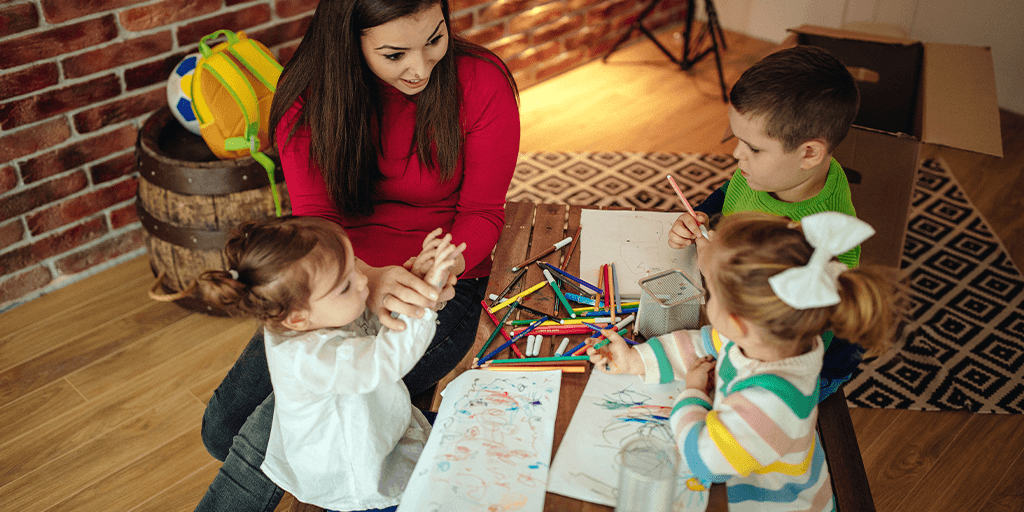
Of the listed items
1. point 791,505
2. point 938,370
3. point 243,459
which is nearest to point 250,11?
point 243,459

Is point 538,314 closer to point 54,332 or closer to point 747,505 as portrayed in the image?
point 747,505

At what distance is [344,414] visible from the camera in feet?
3.74

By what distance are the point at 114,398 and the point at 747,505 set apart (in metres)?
1.65

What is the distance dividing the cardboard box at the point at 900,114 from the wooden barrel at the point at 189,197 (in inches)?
61.4

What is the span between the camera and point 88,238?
2.33 m

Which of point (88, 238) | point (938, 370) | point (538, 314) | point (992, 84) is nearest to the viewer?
point (538, 314)

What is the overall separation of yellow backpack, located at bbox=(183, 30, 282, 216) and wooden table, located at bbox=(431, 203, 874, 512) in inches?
32.9

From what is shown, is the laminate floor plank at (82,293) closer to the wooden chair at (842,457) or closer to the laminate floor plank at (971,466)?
the wooden chair at (842,457)

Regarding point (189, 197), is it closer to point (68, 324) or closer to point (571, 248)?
point (68, 324)

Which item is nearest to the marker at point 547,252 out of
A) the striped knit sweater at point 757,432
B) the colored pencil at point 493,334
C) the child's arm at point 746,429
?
the colored pencil at point 493,334

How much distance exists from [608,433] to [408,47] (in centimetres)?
73

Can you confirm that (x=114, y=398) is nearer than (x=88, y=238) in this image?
Yes

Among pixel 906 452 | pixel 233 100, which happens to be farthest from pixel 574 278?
pixel 233 100

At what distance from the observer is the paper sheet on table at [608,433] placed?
36.4 inches
